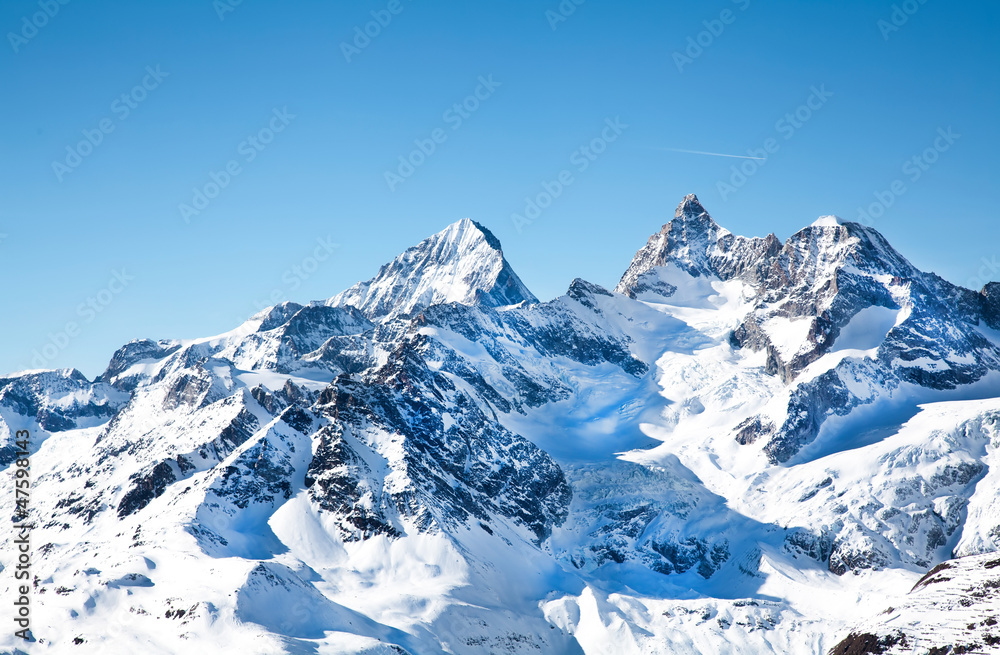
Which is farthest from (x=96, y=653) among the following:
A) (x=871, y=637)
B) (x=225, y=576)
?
(x=871, y=637)

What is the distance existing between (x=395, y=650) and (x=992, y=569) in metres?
115

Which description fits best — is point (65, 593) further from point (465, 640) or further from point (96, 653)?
point (465, 640)

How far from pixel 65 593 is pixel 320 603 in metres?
48.3

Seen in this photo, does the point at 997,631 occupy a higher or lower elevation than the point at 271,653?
higher

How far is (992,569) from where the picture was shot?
9544 cm

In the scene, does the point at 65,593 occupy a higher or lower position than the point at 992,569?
lower

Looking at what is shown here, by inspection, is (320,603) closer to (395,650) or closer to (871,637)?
(395,650)

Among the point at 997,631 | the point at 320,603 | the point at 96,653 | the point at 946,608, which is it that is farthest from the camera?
the point at 320,603

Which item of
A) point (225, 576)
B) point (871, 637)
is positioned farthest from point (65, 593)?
point (871, 637)

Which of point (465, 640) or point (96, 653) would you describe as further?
point (465, 640)

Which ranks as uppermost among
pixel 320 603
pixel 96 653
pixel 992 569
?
pixel 992 569

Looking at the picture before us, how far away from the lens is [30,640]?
174750mm

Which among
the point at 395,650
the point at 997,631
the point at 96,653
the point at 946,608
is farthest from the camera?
the point at 395,650

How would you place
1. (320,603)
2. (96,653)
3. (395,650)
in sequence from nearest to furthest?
(96,653)
(395,650)
(320,603)
